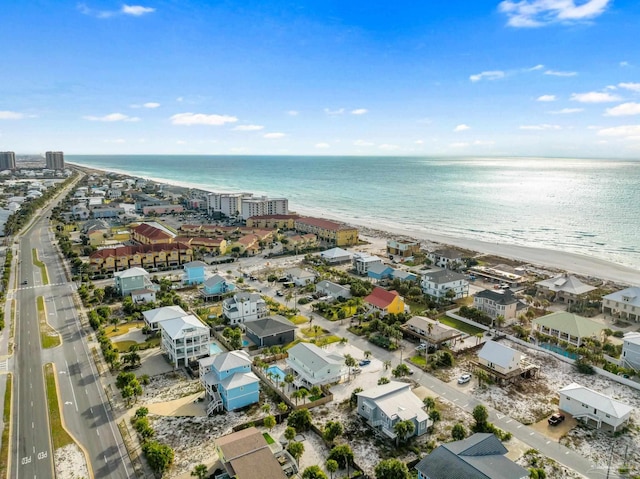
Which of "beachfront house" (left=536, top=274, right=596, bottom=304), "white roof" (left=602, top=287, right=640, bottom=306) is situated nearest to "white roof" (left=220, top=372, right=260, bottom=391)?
"beachfront house" (left=536, top=274, right=596, bottom=304)

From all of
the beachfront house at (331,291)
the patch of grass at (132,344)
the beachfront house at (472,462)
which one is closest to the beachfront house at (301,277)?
the beachfront house at (331,291)

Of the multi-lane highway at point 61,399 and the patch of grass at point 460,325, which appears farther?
the patch of grass at point 460,325

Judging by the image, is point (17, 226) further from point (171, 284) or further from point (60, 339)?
point (60, 339)

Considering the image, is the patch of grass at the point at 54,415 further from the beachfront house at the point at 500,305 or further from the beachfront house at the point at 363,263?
the beachfront house at the point at 363,263

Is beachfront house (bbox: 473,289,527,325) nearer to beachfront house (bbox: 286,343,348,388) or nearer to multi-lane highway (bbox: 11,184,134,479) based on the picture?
beachfront house (bbox: 286,343,348,388)

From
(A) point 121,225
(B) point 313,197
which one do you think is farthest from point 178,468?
(B) point 313,197

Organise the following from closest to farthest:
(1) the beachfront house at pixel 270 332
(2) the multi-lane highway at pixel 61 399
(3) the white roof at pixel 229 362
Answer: (2) the multi-lane highway at pixel 61 399
(3) the white roof at pixel 229 362
(1) the beachfront house at pixel 270 332
